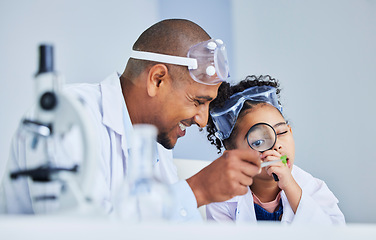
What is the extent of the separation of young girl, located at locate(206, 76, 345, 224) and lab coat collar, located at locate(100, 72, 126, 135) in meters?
0.54

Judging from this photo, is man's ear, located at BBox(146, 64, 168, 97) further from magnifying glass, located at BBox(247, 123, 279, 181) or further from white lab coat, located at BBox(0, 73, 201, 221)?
magnifying glass, located at BBox(247, 123, 279, 181)

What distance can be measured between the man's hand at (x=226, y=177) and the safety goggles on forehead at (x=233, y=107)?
2.26 ft

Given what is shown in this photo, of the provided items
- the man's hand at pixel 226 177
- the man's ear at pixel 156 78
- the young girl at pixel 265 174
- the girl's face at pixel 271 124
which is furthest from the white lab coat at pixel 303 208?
the man's ear at pixel 156 78

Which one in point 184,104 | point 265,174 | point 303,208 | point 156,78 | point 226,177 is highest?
point 156,78

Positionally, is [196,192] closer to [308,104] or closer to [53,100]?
[53,100]

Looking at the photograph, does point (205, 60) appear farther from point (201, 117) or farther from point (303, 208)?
point (303, 208)

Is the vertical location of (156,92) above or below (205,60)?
below

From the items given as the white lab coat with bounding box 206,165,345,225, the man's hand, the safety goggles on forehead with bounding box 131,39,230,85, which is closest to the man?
the safety goggles on forehead with bounding box 131,39,230,85

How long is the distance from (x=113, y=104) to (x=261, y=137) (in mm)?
647

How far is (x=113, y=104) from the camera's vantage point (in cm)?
159

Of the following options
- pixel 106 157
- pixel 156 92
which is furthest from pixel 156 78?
pixel 106 157

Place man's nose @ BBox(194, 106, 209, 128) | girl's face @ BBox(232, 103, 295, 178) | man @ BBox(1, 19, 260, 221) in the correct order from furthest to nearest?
1. girl's face @ BBox(232, 103, 295, 178)
2. man's nose @ BBox(194, 106, 209, 128)
3. man @ BBox(1, 19, 260, 221)

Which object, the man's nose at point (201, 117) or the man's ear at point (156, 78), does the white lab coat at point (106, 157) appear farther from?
the man's nose at point (201, 117)

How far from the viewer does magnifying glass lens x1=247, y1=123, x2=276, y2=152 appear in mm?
1741
